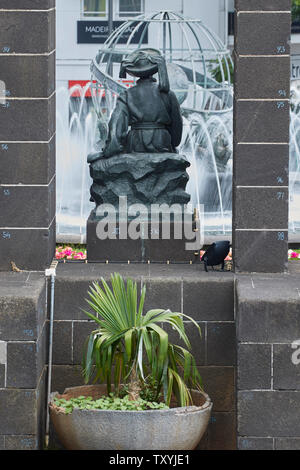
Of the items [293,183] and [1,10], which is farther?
[293,183]

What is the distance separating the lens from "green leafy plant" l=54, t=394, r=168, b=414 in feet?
28.5

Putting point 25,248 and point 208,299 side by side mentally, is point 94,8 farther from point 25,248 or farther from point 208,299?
point 208,299

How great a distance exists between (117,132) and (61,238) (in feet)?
15.5

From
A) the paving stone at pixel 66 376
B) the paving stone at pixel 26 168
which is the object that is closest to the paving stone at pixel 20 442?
the paving stone at pixel 66 376

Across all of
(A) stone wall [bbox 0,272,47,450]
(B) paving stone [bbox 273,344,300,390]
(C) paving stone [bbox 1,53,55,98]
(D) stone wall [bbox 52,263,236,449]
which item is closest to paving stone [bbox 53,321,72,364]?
(D) stone wall [bbox 52,263,236,449]

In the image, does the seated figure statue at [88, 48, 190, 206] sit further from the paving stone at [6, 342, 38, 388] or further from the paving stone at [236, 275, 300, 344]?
the paving stone at [6, 342, 38, 388]

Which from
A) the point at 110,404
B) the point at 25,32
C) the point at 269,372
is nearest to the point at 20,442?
the point at 110,404

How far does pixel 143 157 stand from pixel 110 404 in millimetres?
2813

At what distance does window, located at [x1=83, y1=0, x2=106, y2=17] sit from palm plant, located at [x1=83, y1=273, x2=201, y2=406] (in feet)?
73.3

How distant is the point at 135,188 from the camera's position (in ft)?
35.1

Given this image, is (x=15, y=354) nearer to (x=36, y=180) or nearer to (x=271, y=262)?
(x=36, y=180)

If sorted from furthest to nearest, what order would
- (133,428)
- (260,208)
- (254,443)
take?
(260,208), (254,443), (133,428)

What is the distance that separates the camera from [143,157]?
1069 centimetres

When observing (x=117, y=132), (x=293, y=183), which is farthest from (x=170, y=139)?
(x=293, y=183)
